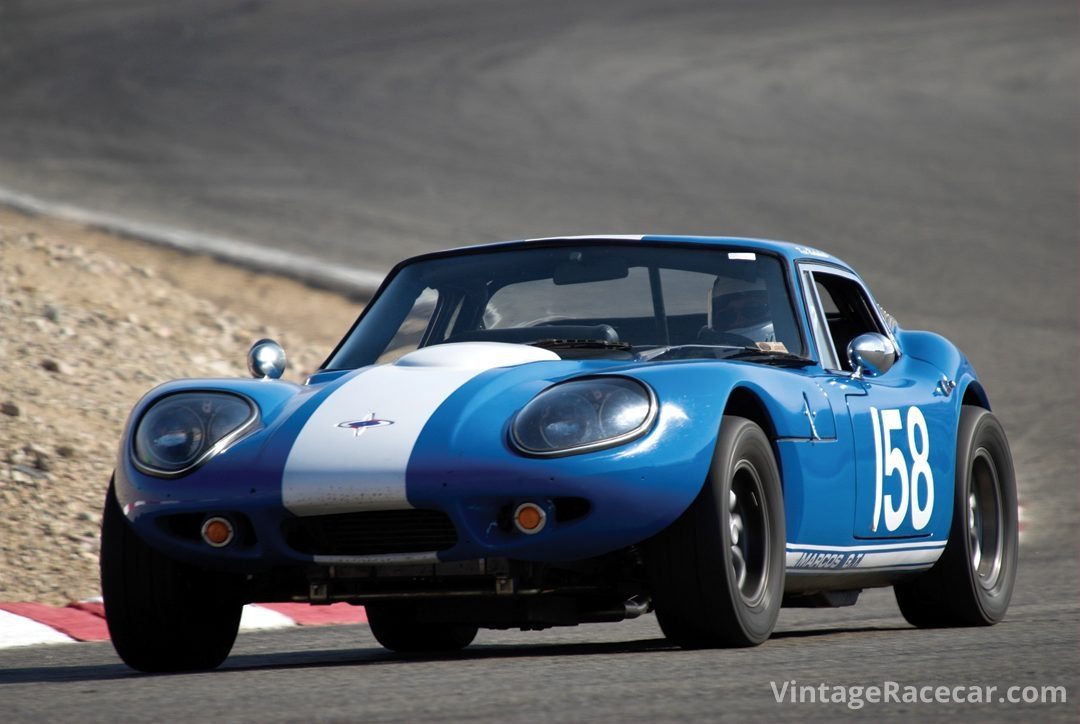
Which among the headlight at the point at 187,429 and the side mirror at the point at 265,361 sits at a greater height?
the headlight at the point at 187,429

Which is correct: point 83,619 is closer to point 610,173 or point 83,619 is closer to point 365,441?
point 365,441

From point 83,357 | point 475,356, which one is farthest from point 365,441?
point 83,357

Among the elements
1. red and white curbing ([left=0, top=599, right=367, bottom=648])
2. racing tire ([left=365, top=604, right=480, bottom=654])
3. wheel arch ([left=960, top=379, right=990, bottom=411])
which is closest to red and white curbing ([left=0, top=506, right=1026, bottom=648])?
red and white curbing ([left=0, top=599, right=367, bottom=648])

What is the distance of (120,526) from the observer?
524 cm

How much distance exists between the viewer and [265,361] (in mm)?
6148

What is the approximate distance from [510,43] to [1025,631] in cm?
2515

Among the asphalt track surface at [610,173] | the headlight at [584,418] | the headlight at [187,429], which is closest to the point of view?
the asphalt track surface at [610,173]

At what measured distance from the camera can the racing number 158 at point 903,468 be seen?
596 cm

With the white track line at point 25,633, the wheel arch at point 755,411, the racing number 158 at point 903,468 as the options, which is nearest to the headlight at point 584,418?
the wheel arch at point 755,411

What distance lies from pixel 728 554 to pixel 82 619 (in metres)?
2.98

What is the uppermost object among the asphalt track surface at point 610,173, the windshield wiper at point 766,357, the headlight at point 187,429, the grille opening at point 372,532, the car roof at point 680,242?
the car roof at point 680,242

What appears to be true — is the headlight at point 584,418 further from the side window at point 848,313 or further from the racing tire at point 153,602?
the side window at point 848,313

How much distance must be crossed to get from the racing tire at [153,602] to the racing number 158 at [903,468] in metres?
2.05

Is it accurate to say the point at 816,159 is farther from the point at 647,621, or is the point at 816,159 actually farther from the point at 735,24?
the point at 647,621
